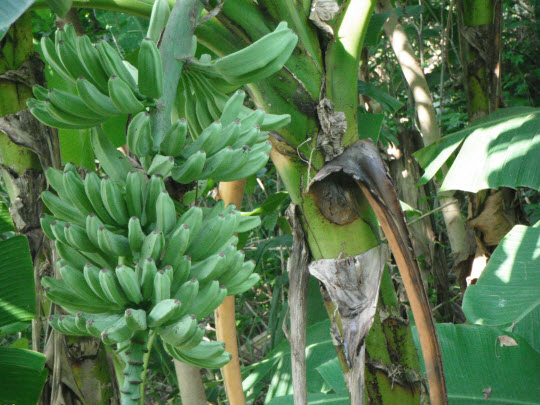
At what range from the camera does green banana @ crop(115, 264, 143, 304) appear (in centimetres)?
37

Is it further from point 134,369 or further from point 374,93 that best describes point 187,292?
point 374,93

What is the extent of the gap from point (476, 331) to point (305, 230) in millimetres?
482

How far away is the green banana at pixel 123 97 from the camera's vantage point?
402 millimetres

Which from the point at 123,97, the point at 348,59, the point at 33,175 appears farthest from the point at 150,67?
the point at 33,175

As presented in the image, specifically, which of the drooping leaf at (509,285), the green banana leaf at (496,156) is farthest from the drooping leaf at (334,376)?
the green banana leaf at (496,156)

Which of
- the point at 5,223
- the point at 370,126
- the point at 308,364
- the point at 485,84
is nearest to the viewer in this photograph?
the point at 5,223

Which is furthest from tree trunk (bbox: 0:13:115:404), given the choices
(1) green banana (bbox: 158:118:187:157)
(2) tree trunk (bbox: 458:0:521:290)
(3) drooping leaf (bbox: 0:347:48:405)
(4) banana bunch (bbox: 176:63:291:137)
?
(2) tree trunk (bbox: 458:0:521:290)

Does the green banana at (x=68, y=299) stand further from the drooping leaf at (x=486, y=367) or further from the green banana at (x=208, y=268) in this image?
the drooping leaf at (x=486, y=367)

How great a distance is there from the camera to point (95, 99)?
16.9 inches

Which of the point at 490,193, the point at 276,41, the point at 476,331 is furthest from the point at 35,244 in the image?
the point at 490,193

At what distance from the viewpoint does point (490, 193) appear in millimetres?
1396

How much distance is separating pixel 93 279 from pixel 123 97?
14 cm

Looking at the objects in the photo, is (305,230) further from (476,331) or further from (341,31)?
(476,331)

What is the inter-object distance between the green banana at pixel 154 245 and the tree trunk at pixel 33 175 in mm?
475
